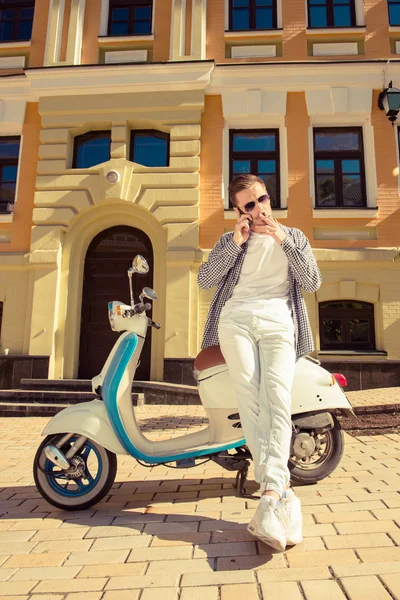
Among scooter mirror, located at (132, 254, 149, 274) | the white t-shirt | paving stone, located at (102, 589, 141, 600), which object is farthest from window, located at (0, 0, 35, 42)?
paving stone, located at (102, 589, 141, 600)

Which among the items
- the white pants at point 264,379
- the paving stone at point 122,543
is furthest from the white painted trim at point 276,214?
the paving stone at point 122,543

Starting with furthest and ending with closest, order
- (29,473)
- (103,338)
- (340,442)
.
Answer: (103,338) → (29,473) → (340,442)

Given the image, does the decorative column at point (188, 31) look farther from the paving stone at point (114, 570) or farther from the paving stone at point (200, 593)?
the paving stone at point (200, 593)

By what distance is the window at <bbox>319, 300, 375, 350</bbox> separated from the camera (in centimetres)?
834

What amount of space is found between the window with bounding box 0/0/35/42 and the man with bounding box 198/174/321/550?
10115mm

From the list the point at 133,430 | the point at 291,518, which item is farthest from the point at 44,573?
Answer: the point at 291,518

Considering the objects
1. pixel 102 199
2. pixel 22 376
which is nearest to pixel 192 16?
pixel 102 199

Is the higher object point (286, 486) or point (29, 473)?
point (286, 486)

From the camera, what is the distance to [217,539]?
2105 mm

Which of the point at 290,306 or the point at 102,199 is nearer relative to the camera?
the point at 290,306

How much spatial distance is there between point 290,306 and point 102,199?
6.95 meters

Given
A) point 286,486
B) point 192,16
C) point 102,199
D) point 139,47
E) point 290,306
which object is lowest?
point 286,486

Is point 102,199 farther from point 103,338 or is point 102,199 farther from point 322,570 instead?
point 322,570

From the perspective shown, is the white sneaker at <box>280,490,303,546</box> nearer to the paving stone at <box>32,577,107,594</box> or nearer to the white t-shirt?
the paving stone at <box>32,577,107,594</box>
